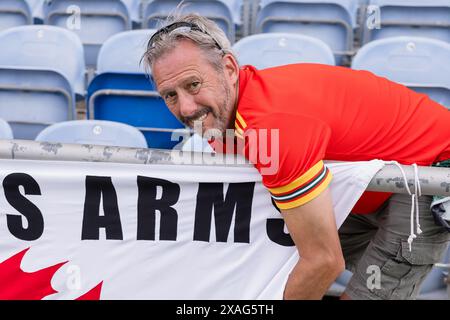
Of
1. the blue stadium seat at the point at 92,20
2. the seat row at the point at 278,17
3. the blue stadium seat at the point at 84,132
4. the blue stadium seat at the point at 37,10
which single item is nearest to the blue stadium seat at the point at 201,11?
the seat row at the point at 278,17

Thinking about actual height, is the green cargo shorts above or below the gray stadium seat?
above

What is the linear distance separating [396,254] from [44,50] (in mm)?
2940

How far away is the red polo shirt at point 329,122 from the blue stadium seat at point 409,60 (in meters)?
1.71

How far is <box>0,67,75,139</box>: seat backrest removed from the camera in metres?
3.69

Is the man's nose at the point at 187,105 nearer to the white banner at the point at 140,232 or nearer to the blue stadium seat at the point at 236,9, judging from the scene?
the white banner at the point at 140,232

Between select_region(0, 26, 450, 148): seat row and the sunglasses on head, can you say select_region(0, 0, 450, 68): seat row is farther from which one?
the sunglasses on head

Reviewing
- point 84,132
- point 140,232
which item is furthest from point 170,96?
point 84,132

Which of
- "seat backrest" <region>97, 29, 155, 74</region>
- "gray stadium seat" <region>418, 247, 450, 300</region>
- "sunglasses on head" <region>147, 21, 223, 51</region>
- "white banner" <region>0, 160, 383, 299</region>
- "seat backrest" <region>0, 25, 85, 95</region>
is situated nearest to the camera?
"sunglasses on head" <region>147, 21, 223, 51</region>

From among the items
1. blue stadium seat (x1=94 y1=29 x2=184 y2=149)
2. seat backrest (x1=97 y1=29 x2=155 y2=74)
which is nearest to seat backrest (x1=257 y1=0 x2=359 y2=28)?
seat backrest (x1=97 y1=29 x2=155 y2=74)

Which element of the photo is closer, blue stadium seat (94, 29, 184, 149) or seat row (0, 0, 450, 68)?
blue stadium seat (94, 29, 184, 149)

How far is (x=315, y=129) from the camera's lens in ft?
5.14

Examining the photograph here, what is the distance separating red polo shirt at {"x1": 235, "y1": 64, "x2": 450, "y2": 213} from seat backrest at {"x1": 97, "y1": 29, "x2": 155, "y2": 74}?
7.08 feet

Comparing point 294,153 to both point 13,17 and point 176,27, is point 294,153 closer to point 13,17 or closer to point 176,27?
point 176,27

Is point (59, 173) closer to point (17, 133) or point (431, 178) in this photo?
point (431, 178)
